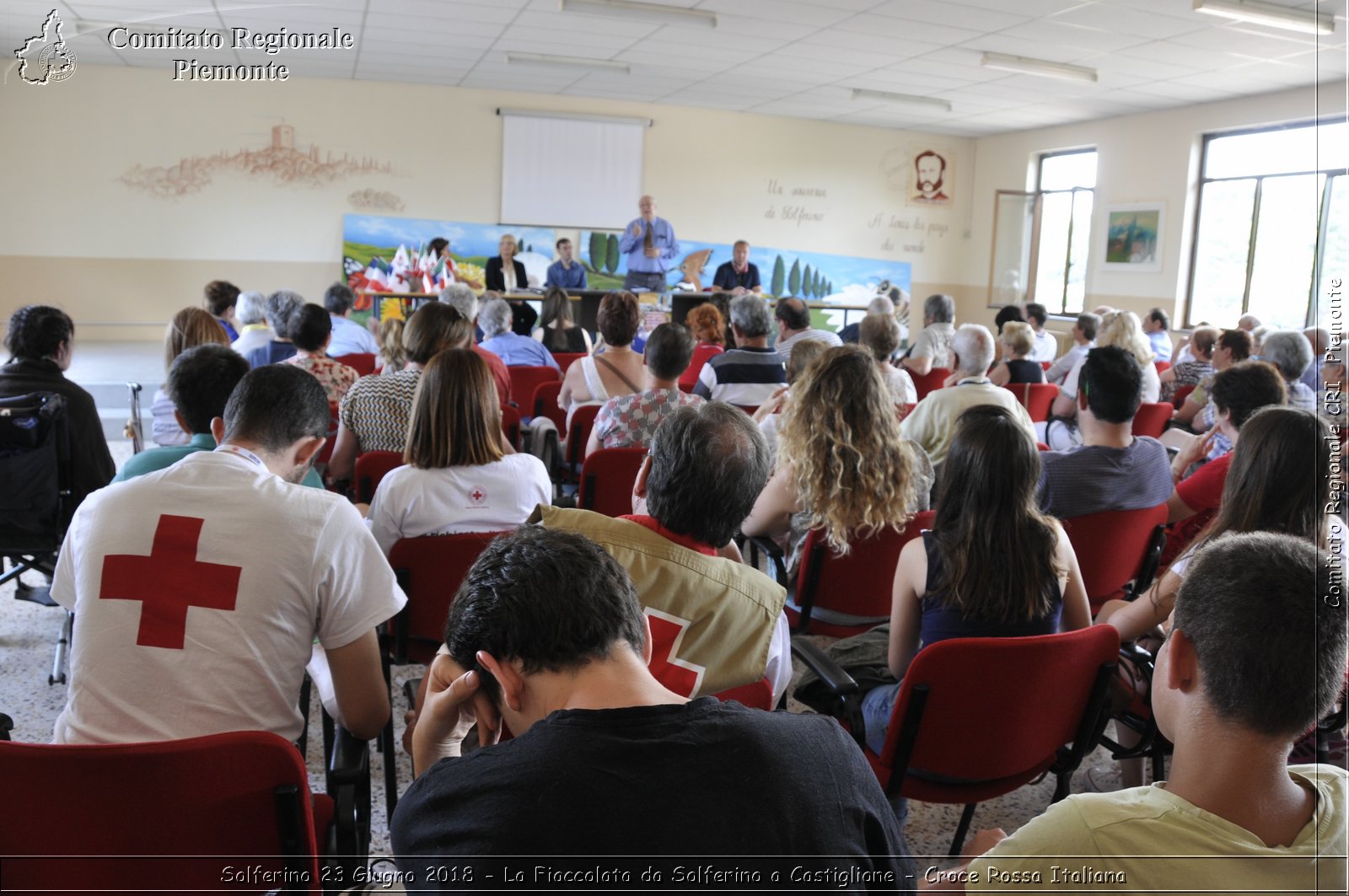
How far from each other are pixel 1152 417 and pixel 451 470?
3.71 meters

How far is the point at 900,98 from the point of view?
34.0 feet

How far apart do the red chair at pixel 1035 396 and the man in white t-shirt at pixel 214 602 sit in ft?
14.5

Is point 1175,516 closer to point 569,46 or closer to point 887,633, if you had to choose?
point 887,633

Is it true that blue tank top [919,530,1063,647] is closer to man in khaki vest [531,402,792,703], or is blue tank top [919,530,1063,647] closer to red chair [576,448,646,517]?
man in khaki vest [531,402,792,703]

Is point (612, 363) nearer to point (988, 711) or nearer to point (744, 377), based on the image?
point (744, 377)

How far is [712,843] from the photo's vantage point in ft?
2.85

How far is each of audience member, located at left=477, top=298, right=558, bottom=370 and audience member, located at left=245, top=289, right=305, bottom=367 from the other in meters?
1.05

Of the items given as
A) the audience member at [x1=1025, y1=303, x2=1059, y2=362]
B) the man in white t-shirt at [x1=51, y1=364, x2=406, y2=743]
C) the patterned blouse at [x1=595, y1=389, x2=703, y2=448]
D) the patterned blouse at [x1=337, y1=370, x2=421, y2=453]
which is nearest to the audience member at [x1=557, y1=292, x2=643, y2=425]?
the patterned blouse at [x1=595, y1=389, x2=703, y2=448]

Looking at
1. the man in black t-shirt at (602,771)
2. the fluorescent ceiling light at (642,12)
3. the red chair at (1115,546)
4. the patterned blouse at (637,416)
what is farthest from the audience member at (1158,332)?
the man in black t-shirt at (602,771)

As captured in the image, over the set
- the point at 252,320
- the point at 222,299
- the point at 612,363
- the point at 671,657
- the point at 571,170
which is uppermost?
the point at 571,170

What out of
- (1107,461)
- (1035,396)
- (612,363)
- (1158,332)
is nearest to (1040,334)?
(1158,332)

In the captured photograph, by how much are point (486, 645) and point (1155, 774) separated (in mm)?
1986

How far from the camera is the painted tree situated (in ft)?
37.4

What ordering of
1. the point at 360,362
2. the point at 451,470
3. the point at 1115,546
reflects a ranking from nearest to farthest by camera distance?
the point at 451,470, the point at 1115,546, the point at 360,362
